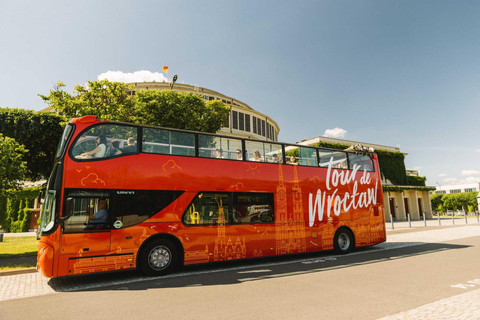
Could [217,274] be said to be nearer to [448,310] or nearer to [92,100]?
[448,310]

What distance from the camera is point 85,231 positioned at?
711cm

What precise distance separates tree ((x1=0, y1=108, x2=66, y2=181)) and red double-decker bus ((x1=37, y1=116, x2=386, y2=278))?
11.2 meters

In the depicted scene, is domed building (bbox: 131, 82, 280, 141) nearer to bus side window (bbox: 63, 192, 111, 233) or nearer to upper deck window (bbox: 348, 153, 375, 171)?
upper deck window (bbox: 348, 153, 375, 171)

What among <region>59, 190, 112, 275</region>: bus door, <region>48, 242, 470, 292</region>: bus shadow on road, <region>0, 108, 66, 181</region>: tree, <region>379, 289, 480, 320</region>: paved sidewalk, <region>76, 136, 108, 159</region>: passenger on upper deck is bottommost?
<region>48, 242, 470, 292</region>: bus shadow on road

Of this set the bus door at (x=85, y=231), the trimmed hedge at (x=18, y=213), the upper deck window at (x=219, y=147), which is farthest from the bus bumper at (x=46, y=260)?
the trimmed hedge at (x=18, y=213)

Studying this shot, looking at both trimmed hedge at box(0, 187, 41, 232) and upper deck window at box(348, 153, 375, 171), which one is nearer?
upper deck window at box(348, 153, 375, 171)

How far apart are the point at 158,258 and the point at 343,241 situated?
751 cm

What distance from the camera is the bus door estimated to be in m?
6.88

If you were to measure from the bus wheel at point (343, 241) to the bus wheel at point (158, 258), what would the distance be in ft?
21.3

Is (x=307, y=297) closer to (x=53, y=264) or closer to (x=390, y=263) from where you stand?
(x=390, y=263)

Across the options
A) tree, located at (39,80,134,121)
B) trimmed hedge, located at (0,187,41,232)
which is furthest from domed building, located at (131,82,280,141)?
tree, located at (39,80,134,121)

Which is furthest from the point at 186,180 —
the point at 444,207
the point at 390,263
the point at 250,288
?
the point at 444,207

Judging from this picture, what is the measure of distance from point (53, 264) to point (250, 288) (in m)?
4.47

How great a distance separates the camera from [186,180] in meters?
8.59
